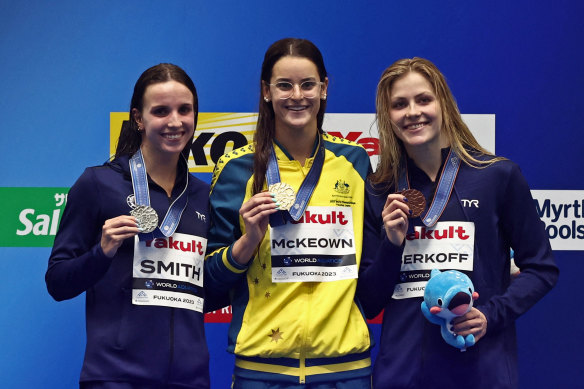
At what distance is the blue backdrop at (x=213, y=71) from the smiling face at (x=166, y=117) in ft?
3.89

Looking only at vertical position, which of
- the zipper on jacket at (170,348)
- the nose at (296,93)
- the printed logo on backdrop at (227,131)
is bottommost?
the zipper on jacket at (170,348)

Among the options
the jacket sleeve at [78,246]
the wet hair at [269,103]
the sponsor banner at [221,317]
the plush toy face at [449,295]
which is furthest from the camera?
the sponsor banner at [221,317]

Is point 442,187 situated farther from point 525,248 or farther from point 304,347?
point 304,347

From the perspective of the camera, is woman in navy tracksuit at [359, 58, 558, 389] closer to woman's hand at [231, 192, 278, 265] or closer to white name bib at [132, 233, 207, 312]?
woman's hand at [231, 192, 278, 265]

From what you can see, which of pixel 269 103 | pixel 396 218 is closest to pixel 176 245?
pixel 269 103

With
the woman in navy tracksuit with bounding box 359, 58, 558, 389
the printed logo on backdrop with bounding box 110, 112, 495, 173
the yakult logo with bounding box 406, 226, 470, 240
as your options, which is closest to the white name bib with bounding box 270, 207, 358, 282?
the woman in navy tracksuit with bounding box 359, 58, 558, 389

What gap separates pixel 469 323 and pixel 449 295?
0.51 ft

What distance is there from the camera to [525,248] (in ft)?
7.39

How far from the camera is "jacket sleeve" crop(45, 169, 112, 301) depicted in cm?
213

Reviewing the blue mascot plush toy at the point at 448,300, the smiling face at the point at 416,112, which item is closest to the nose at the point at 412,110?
the smiling face at the point at 416,112

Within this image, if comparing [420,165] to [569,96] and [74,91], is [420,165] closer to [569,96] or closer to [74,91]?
[569,96]

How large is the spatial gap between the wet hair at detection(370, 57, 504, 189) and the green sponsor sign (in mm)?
1954

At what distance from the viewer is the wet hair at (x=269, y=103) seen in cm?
236

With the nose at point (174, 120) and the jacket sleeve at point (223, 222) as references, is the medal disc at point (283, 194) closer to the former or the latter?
the jacket sleeve at point (223, 222)
